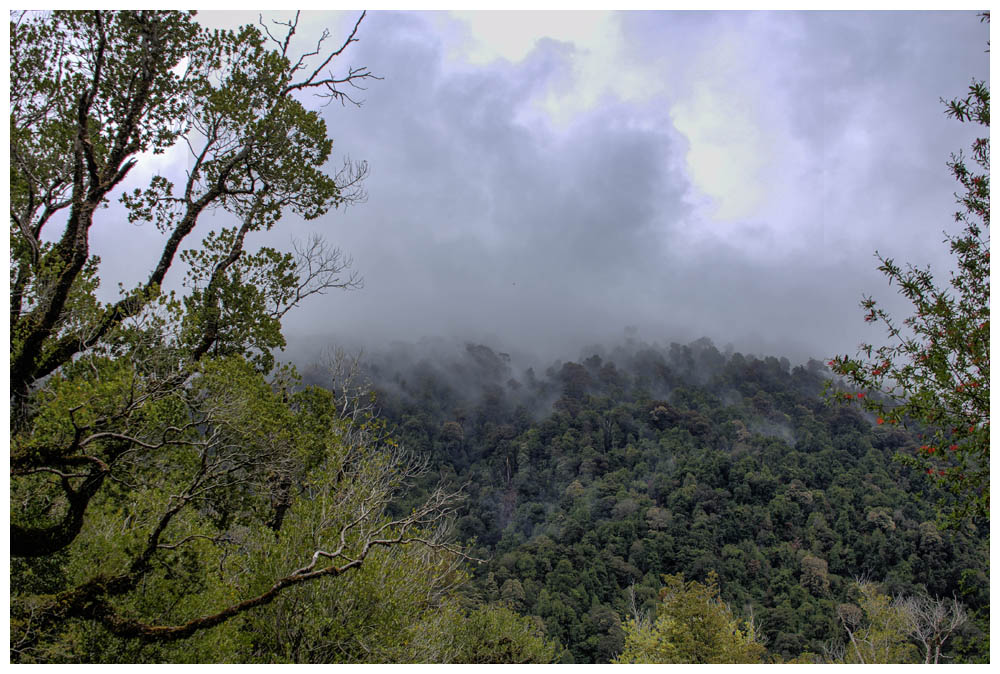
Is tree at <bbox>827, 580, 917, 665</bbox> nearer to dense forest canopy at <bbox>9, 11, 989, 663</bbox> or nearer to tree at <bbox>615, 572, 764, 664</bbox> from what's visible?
dense forest canopy at <bbox>9, 11, 989, 663</bbox>

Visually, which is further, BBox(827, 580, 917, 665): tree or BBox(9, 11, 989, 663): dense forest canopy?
BBox(827, 580, 917, 665): tree

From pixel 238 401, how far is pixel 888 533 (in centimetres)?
7525

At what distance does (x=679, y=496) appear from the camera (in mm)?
77500

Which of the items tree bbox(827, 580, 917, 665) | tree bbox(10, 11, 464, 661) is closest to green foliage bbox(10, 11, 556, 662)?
tree bbox(10, 11, 464, 661)

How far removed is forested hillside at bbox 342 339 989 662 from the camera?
2039 inches

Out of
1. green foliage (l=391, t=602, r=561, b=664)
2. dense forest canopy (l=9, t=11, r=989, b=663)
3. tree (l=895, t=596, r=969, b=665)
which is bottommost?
green foliage (l=391, t=602, r=561, b=664)

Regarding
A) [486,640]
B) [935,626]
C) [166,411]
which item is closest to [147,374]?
[166,411]

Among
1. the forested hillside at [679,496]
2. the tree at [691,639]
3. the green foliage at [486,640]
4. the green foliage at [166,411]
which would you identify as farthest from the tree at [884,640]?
the green foliage at [166,411]

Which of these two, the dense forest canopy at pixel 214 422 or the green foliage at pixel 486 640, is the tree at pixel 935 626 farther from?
the green foliage at pixel 486 640

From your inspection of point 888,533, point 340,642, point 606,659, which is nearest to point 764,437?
point 888,533

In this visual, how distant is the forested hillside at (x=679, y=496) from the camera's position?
51781 millimetres

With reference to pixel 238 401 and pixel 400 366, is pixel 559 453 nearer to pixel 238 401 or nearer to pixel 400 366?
pixel 400 366

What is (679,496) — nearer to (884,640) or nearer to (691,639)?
(884,640)

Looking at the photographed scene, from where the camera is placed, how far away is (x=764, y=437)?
316 feet
